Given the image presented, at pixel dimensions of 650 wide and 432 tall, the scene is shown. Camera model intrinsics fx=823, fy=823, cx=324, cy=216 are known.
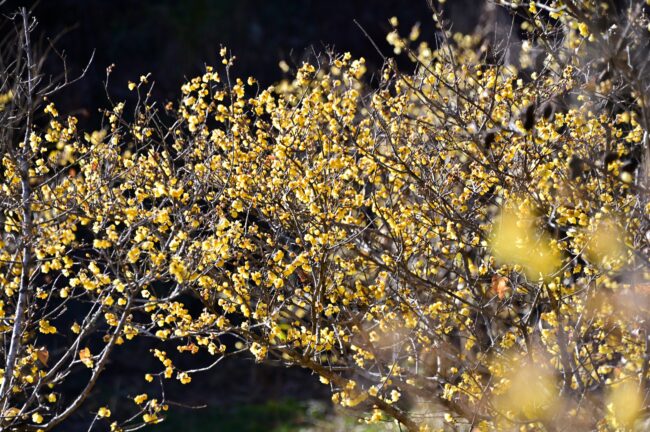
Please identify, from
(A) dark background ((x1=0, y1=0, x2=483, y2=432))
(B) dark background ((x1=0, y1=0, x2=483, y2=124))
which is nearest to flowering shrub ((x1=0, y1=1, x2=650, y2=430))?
(A) dark background ((x1=0, y1=0, x2=483, y2=432))

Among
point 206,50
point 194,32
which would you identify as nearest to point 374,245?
point 206,50

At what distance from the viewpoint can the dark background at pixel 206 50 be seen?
11578mm

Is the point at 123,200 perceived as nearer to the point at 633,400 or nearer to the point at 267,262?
the point at 267,262

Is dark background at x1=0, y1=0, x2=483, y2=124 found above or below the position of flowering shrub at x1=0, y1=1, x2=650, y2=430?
above

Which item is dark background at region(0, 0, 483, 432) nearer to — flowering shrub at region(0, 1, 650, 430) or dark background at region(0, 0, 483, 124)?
dark background at region(0, 0, 483, 124)

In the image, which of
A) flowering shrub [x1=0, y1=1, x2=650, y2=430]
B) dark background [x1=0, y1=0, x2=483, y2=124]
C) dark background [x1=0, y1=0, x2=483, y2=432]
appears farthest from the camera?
dark background [x1=0, y1=0, x2=483, y2=124]

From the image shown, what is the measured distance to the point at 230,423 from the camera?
424 inches

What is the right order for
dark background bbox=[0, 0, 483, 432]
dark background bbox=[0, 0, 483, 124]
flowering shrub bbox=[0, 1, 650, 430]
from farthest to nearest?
1. dark background bbox=[0, 0, 483, 124]
2. dark background bbox=[0, 0, 483, 432]
3. flowering shrub bbox=[0, 1, 650, 430]

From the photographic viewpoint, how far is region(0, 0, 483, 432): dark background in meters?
11.6

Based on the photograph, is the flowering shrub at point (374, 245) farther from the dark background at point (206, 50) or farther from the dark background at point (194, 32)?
the dark background at point (194, 32)

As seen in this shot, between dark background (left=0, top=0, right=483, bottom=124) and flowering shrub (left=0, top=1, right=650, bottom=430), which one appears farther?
dark background (left=0, top=0, right=483, bottom=124)

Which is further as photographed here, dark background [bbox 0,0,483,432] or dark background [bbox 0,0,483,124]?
dark background [bbox 0,0,483,124]

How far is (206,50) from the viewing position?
45.6 ft

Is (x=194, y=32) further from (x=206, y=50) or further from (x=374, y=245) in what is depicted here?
(x=374, y=245)
